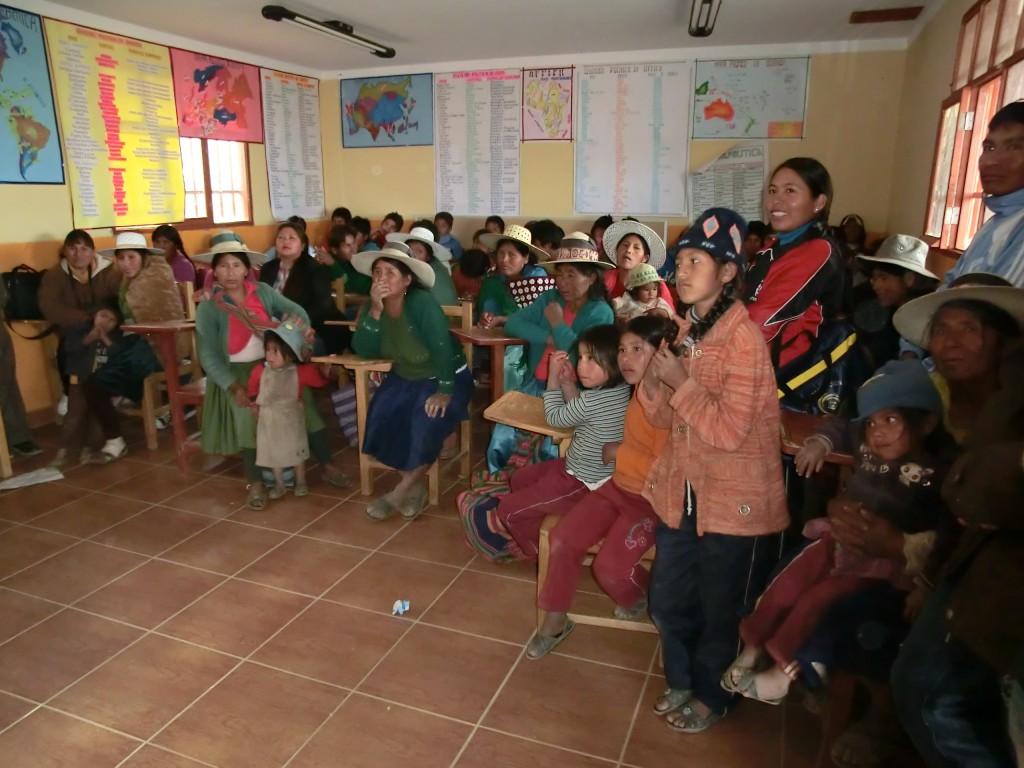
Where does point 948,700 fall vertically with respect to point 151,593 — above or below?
above

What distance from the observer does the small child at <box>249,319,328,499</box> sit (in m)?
3.33

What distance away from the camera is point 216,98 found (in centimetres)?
587

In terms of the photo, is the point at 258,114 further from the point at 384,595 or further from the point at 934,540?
the point at 934,540

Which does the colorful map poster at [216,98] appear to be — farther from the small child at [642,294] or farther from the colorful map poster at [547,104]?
the small child at [642,294]

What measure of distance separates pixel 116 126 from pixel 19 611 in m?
3.83

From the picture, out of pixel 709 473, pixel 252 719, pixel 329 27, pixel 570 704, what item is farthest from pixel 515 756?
pixel 329 27

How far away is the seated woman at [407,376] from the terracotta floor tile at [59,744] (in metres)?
1.45

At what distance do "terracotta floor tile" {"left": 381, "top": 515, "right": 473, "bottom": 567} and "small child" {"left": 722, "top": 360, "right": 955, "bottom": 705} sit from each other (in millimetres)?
1356

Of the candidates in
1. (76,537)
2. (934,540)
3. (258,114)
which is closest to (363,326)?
(76,537)

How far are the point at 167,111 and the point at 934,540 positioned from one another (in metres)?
5.90

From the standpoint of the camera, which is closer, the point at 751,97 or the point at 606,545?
the point at 606,545

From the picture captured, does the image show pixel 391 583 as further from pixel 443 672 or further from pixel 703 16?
pixel 703 16

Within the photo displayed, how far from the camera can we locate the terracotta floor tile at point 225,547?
111 inches

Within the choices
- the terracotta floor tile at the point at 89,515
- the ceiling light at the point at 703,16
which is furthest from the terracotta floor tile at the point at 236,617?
the ceiling light at the point at 703,16
